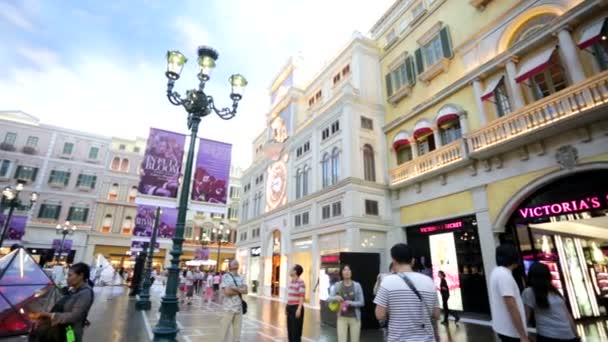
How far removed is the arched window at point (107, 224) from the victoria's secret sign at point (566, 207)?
39065mm

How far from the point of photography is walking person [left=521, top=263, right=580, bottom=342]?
3494 mm

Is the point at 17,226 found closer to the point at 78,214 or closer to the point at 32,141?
the point at 78,214

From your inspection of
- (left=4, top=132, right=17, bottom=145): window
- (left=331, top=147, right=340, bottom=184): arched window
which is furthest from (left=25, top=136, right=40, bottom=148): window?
(left=331, top=147, right=340, bottom=184): arched window

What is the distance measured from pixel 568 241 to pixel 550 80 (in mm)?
5382

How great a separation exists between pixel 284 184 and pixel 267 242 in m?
4.69

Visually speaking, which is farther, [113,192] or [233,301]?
[113,192]

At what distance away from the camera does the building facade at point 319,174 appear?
1501cm

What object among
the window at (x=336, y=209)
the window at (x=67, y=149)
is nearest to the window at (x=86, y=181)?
the window at (x=67, y=149)

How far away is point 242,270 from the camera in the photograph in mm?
26062

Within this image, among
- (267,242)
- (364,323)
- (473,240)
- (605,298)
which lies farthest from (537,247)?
(267,242)

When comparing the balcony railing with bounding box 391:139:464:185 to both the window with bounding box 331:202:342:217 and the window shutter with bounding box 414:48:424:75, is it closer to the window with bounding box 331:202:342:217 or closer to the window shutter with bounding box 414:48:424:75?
the window with bounding box 331:202:342:217

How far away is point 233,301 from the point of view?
18.4ft

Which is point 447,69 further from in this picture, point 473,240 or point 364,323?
point 364,323

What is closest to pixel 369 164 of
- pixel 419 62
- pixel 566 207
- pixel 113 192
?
pixel 419 62
